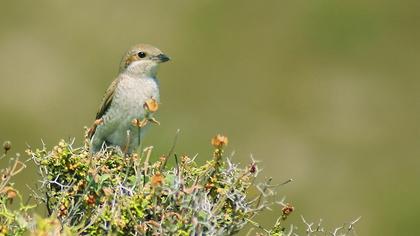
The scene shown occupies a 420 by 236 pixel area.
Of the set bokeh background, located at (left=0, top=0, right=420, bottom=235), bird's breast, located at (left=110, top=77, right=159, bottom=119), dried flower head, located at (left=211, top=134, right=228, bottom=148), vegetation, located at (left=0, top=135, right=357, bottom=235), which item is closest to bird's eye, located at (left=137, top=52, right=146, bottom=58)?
bird's breast, located at (left=110, top=77, right=159, bottom=119)

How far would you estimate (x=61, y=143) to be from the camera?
14.2 feet

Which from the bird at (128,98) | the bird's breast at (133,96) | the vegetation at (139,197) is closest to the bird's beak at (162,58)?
the bird at (128,98)

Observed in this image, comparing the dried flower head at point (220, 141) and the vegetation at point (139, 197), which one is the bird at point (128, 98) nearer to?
the vegetation at point (139, 197)

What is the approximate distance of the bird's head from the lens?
7.54 m

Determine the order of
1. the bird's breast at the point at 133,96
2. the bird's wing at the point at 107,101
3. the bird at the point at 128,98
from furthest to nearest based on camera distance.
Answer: the bird's wing at the point at 107,101, the bird's breast at the point at 133,96, the bird at the point at 128,98

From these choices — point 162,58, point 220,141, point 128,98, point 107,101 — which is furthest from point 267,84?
point 220,141

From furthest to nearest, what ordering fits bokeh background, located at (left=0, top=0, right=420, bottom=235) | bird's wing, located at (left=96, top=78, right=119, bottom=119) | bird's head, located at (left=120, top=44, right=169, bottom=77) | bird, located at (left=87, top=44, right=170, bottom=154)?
bokeh background, located at (left=0, top=0, right=420, bottom=235) < bird's head, located at (left=120, top=44, right=169, bottom=77) < bird's wing, located at (left=96, top=78, right=119, bottom=119) < bird, located at (left=87, top=44, right=170, bottom=154)

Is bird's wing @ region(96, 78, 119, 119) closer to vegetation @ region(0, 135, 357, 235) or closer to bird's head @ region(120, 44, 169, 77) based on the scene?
bird's head @ region(120, 44, 169, 77)

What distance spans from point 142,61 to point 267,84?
7.31 m

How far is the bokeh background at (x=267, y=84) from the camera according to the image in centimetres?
1257

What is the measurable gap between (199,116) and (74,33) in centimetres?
284

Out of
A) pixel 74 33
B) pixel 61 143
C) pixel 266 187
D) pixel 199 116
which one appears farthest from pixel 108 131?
pixel 74 33

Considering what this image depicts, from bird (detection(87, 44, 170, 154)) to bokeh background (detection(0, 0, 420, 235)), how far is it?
387cm

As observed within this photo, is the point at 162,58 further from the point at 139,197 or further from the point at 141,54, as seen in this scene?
the point at 139,197
